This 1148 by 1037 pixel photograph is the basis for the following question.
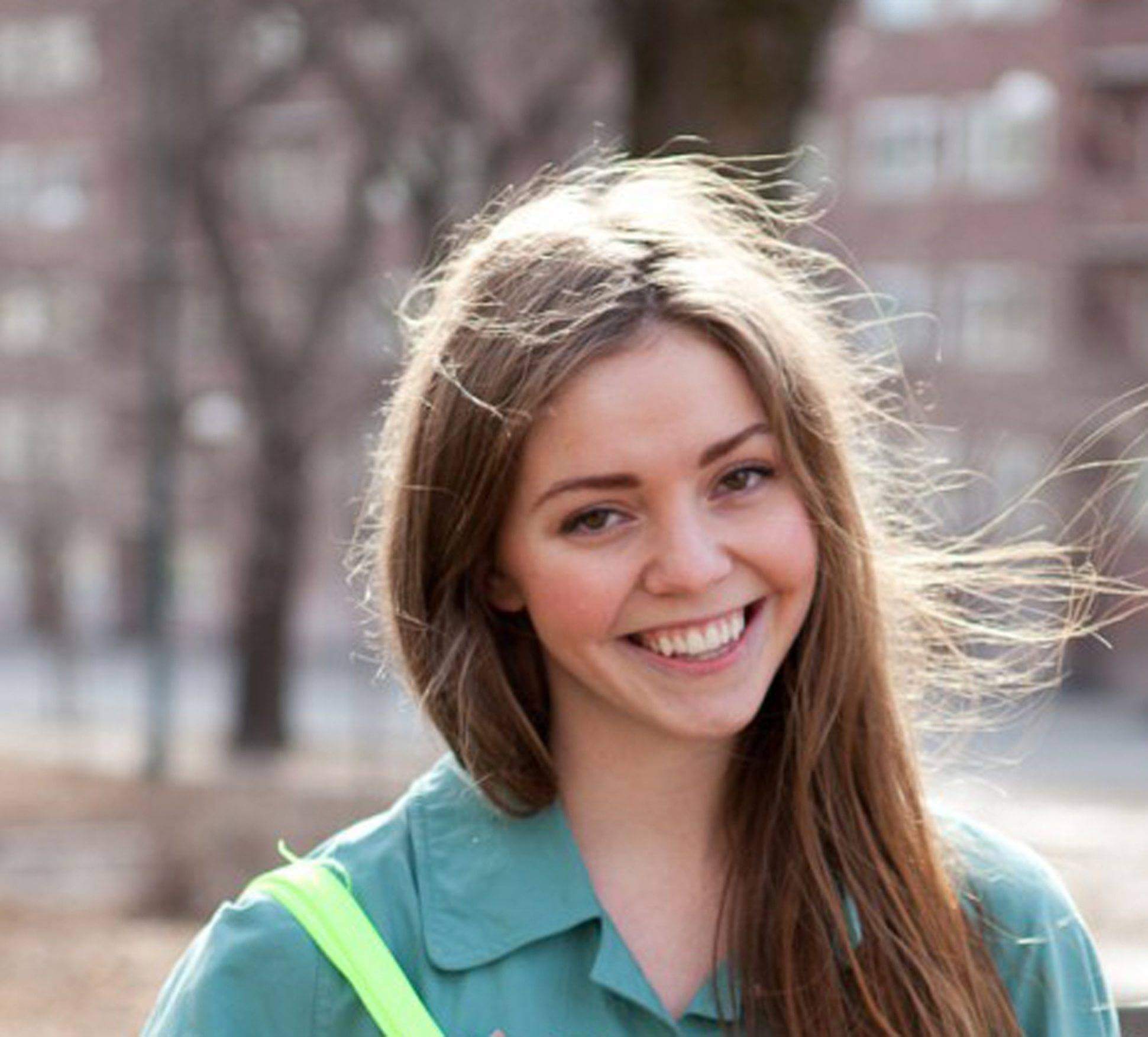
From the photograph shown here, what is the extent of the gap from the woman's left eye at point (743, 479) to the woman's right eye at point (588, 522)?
112 mm

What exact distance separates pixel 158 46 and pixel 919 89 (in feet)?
77.3

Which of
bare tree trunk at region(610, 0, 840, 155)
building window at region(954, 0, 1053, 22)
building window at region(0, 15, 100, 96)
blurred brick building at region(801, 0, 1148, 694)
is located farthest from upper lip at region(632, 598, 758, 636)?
building window at region(954, 0, 1053, 22)

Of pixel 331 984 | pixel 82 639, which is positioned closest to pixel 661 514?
pixel 331 984

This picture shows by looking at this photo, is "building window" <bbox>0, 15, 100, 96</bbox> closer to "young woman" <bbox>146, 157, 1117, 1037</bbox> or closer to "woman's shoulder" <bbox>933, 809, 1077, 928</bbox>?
"young woman" <bbox>146, 157, 1117, 1037</bbox>

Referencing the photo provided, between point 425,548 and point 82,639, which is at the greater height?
point 425,548

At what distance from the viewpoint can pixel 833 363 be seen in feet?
7.41

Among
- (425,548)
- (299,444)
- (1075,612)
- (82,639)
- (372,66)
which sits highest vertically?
(372,66)

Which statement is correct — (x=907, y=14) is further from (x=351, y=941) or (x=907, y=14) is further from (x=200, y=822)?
(x=351, y=941)

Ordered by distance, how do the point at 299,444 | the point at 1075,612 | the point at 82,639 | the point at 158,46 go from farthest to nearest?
the point at 82,639
the point at 299,444
the point at 158,46
the point at 1075,612

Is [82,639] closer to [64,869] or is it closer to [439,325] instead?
[64,869]

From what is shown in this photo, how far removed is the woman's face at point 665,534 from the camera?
80.0 inches

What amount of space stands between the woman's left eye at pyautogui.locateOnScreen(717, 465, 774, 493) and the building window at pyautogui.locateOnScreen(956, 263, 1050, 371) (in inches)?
1354

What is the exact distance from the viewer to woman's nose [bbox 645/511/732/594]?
202cm

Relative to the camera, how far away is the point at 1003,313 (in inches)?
1462
